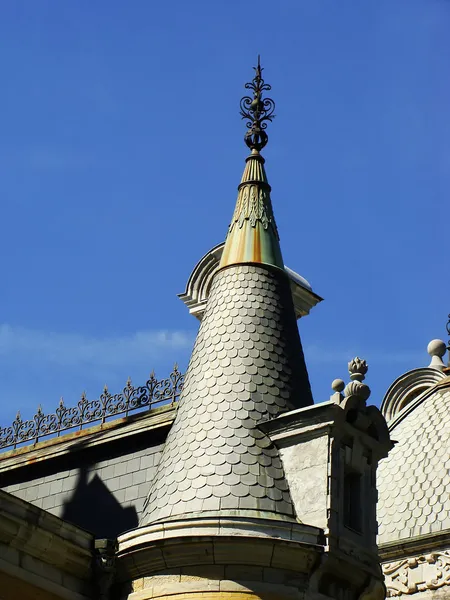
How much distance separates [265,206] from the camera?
68.6 ft

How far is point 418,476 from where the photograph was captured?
24.3 meters

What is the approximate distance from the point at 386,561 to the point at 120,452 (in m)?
5.31

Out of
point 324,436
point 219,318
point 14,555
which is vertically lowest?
point 14,555

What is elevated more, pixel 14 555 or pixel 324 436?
pixel 324 436

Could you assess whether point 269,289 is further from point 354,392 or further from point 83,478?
point 83,478

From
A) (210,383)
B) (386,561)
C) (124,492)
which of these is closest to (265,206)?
(210,383)

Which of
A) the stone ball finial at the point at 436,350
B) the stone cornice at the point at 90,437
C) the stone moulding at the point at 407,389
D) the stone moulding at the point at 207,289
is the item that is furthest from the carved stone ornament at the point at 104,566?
the stone ball finial at the point at 436,350

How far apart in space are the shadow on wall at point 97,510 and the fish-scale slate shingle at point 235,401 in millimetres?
1568

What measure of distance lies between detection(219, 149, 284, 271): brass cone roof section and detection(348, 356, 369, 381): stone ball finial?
2.00 meters

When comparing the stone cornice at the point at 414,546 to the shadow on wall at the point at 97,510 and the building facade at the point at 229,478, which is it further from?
the shadow on wall at the point at 97,510

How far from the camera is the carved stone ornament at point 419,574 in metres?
22.3

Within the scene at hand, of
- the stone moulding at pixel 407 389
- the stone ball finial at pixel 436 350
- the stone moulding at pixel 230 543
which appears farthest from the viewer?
the stone ball finial at pixel 436 350

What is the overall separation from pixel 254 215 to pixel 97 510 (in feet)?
16.2

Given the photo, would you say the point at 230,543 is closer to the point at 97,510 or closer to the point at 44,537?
the point at 44,537
